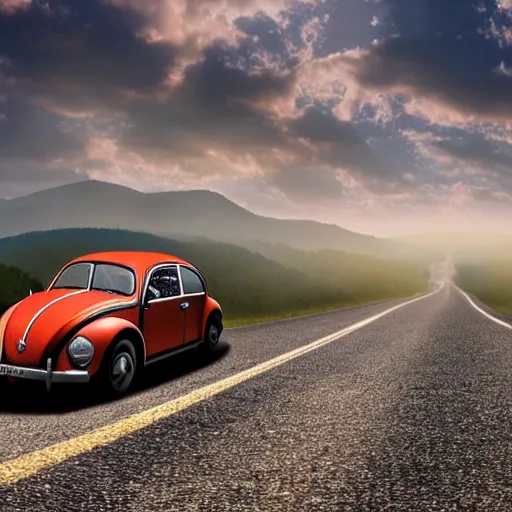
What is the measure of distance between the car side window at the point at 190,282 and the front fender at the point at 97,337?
1.89 metres

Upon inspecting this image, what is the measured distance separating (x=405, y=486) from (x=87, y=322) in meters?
3.68

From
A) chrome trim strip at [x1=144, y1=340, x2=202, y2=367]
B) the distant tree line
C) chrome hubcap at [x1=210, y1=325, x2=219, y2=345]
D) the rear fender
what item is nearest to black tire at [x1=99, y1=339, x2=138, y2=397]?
chrome trim strip at [x1=144, y1=340, x2=202, y2=367]

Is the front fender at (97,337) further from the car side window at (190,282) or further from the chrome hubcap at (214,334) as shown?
the chrome hubcap at (214,334)

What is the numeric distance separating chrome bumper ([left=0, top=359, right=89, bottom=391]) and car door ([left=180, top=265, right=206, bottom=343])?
7.42ft

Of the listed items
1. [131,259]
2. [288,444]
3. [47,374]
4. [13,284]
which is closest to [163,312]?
[131,259]

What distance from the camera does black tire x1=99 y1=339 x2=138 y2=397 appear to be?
17.6 ft

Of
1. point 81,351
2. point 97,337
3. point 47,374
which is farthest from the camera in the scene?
point 97,337

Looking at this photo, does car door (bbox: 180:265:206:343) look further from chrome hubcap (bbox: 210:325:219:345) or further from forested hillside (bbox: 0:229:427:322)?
forested hillside (bbox: 0:229:427:322)

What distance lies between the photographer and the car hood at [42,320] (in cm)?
518

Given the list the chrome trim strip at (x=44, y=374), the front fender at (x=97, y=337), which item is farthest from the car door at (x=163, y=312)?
the chrome trim strip at (x=44, y=374)

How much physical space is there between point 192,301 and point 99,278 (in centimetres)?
150

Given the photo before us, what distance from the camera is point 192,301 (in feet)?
24.7

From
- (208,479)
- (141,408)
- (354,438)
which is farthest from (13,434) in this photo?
(354,438)

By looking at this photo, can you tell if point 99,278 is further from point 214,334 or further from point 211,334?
point 214,334
